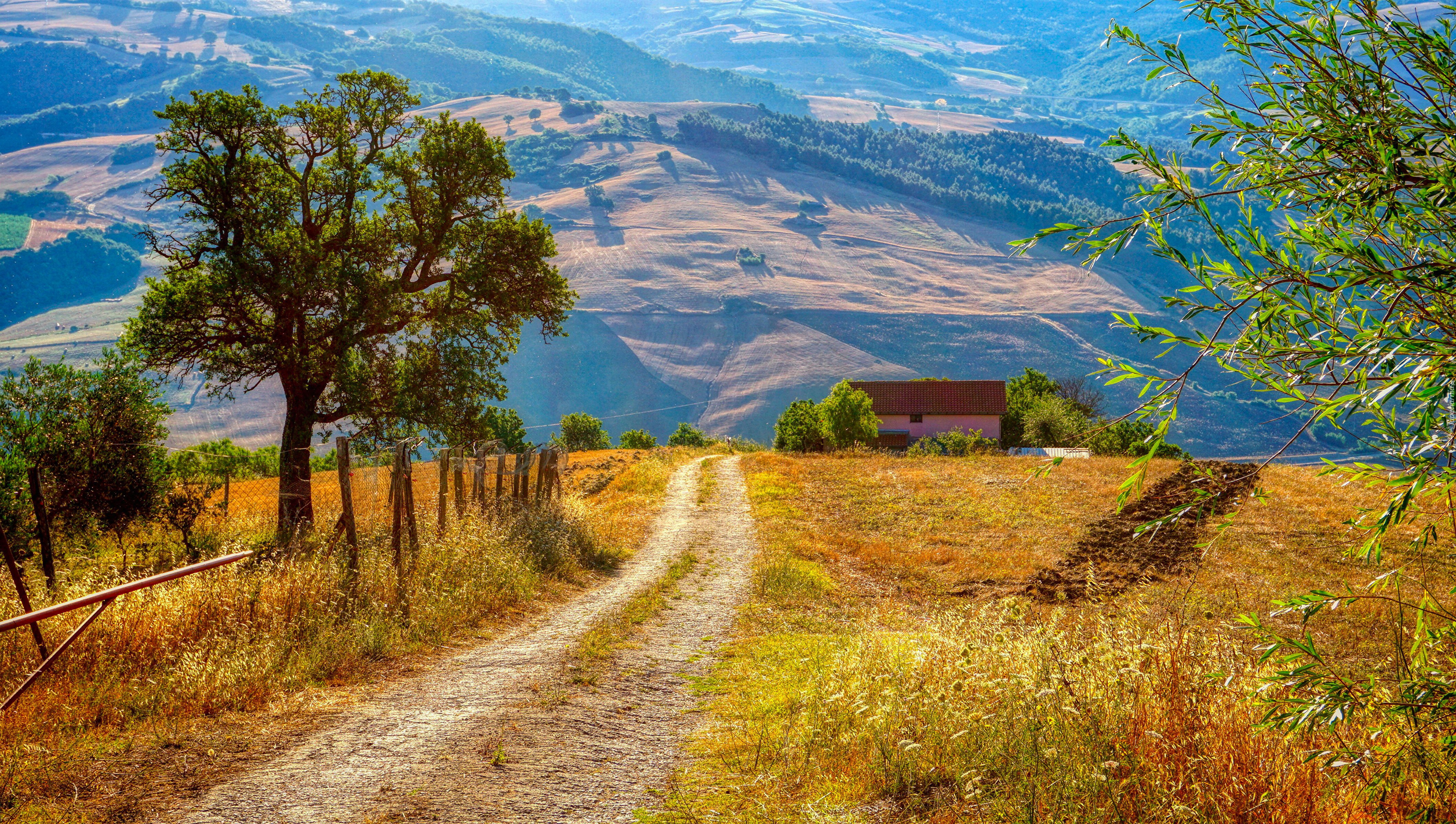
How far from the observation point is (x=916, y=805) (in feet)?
17.3

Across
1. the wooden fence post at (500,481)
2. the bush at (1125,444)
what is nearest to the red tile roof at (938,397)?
the bush at (1125,444)

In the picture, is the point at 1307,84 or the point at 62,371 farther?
the point at 62,371

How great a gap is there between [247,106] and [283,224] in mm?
2368

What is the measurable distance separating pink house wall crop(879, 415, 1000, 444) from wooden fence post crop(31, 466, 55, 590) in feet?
237

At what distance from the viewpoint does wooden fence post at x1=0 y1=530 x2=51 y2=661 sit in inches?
241

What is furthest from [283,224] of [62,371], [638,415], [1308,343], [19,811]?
[638,415]

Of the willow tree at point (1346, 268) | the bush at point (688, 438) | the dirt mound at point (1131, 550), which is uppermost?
the willow tree at point (1346, 268)

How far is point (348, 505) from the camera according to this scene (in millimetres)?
11312

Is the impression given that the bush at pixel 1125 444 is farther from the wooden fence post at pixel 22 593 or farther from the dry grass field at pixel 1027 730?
the wooden fence post at pixel 22 593

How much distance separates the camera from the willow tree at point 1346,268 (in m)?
3.42

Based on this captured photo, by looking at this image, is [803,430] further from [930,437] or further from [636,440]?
[636,440]

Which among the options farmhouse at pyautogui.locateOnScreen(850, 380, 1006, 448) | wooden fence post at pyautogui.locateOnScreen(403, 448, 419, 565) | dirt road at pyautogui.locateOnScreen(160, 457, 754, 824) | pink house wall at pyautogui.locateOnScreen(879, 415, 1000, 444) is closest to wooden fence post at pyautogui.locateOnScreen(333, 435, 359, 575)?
wooden fence post at pyautogui.locateOnScreen(403, 448, 419, 565)

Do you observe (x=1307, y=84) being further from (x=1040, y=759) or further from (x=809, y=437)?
(x=809, y=437)

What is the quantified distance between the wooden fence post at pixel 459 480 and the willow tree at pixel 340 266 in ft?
8.47
